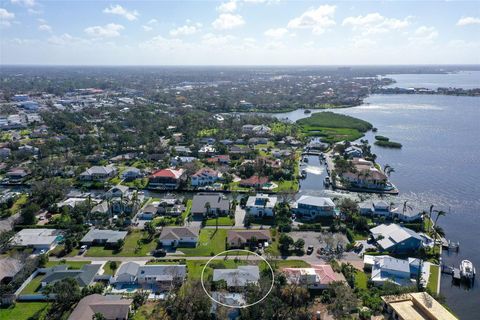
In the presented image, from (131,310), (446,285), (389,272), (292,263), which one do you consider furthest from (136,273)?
(446,285)

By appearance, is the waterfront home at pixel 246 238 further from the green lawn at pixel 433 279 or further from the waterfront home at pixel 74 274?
the green lawn at pixel 433 279

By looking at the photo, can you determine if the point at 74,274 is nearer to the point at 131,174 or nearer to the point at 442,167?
the point at 131,174

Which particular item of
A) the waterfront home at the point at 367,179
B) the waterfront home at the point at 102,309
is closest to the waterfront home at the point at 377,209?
the waterfront home at the point at 367,179

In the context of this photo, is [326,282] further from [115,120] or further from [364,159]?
[115,120]

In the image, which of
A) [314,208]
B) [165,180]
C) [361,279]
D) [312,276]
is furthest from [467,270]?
[165,180]

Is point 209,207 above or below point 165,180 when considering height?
above
